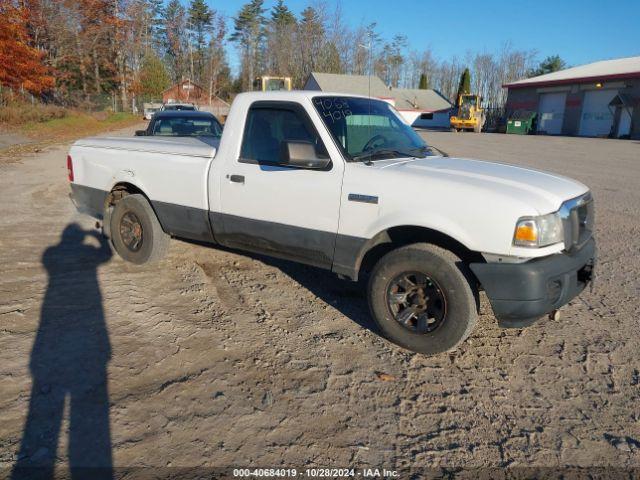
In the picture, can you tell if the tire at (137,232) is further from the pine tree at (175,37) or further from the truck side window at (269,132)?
the pine tree at (175,37)

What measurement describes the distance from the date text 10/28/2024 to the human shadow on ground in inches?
27.9

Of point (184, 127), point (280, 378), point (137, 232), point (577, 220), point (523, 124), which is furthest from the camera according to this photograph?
point (523, 124)

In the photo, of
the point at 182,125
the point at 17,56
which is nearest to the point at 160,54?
the point at 17,56

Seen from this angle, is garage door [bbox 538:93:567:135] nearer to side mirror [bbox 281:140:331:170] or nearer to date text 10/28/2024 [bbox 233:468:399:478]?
side mirror [bbox 281:140:331:170]

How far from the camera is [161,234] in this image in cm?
539

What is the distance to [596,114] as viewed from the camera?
128ft

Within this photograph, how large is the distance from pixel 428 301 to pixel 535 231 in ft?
3.06

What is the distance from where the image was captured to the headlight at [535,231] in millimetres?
3213

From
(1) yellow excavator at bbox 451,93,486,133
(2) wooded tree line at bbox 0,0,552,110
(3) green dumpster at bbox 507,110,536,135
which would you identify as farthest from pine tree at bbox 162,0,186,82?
(3) green dumpster at bbox 507,110,536,135

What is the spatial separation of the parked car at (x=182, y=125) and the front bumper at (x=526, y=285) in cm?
812

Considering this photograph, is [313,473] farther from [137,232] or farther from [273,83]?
[273,83]

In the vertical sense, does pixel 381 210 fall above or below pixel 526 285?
above

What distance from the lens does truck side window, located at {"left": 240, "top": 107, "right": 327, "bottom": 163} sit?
429 cm

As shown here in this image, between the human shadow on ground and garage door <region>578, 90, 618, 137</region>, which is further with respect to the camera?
garage door <region>578, 90, 618, 137</region>
